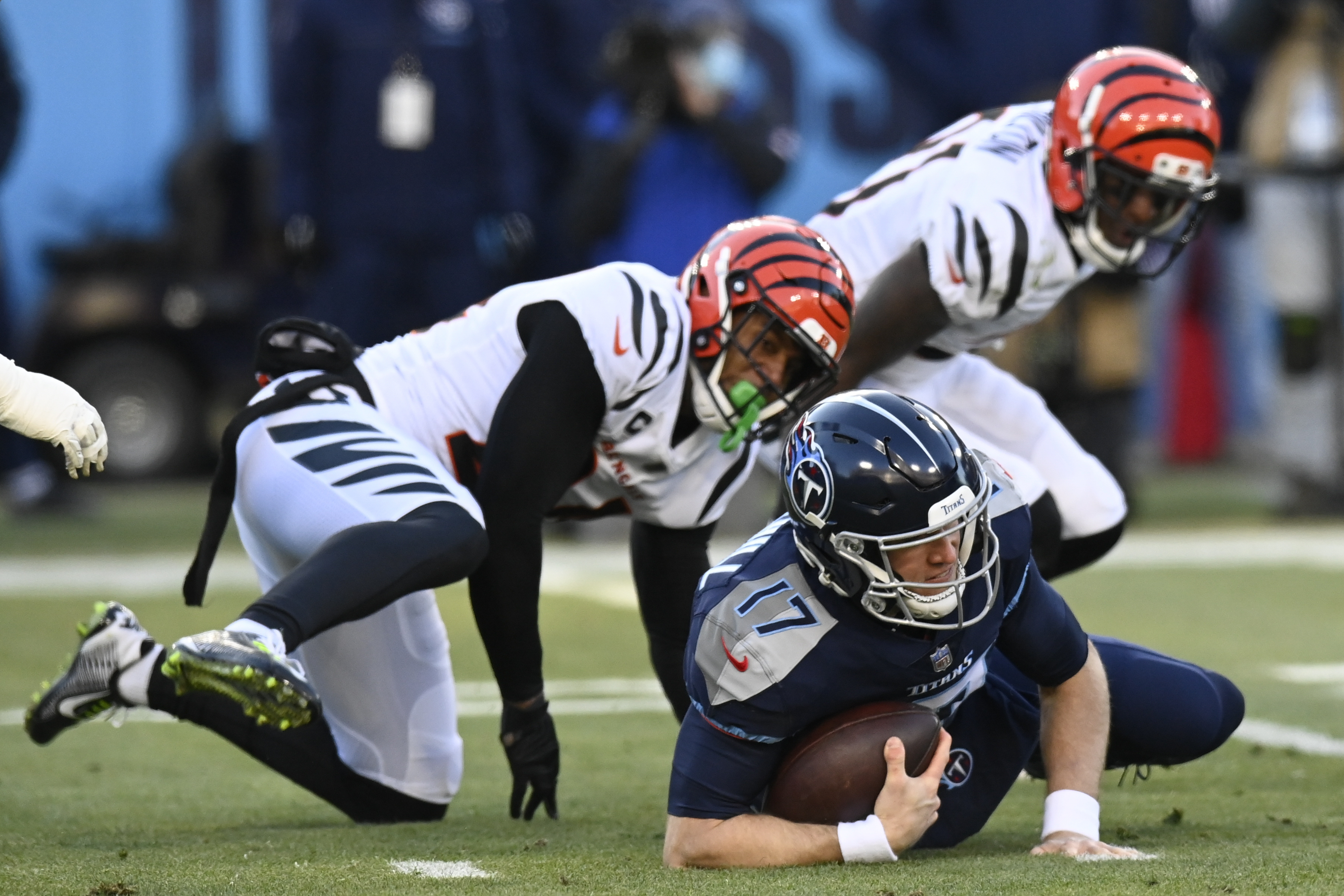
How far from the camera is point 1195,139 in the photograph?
4.49 metres

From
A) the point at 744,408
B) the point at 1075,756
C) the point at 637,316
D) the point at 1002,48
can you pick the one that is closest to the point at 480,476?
the point at 637,316

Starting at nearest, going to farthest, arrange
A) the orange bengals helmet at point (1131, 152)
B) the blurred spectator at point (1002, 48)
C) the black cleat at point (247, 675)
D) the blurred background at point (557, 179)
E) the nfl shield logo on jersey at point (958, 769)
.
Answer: the black cleat at point (247, 675), the nfl shield logo on jersey at point (958, 769), the orange bengals helmet at point (1131, 152), the blurred background at point (557, 179), the blurred spectator at point (1002, 48)

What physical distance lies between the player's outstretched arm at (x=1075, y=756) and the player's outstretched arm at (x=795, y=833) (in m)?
0.24

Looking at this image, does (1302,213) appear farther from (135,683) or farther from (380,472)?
(135,683)

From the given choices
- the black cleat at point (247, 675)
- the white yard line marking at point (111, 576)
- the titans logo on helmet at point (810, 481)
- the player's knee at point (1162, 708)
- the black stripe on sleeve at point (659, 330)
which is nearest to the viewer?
the black cleat at point (247, 675)

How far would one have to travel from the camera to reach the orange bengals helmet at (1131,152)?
450 centimetres

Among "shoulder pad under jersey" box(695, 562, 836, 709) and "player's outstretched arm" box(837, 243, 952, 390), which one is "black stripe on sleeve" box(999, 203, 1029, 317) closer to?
"player's outstretched arm" box(837, 243, 952, 390)

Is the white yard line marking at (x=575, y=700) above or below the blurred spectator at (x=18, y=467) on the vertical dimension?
above

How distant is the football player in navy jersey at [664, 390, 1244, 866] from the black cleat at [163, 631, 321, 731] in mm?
663

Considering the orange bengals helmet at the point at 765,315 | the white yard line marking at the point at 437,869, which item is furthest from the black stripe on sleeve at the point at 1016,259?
the white yard line marking at the point at 437,869

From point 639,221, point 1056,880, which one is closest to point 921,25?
point 639,221

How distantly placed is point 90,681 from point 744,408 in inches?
56.2

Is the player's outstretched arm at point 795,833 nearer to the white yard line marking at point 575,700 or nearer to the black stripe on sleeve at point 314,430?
the black stripe on sleeve at point 314,430

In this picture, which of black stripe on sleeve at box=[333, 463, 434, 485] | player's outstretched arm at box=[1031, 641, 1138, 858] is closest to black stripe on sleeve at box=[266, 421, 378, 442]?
black stripe on sleeve at box=[333, 463, 434, 485]
